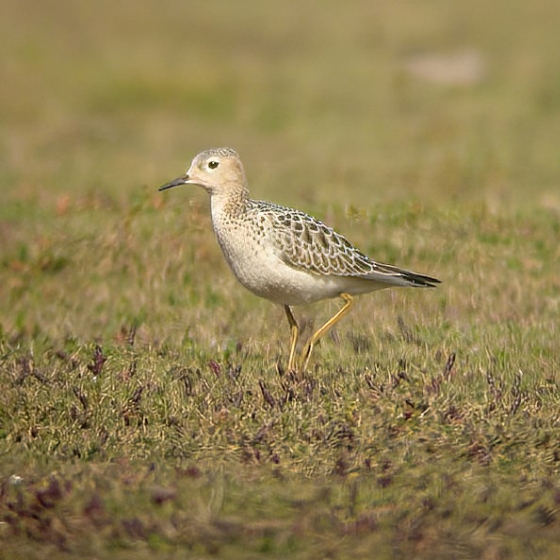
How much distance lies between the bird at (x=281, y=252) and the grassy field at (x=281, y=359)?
1.33ft

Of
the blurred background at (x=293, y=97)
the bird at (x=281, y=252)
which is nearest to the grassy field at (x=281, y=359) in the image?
the blurred background at (x=293, y=97)

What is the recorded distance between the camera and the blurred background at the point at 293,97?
15.0m

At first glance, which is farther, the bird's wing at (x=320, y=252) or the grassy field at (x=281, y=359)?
the bird's wing at (x=320, y=252)

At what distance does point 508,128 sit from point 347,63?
275 inches

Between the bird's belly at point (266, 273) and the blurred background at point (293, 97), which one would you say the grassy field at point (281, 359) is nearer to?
the blurred background at point (293, 97)

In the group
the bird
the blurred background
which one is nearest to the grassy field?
the blurred background

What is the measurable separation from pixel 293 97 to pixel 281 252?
623 inches

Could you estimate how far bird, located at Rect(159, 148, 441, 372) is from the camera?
707 cm

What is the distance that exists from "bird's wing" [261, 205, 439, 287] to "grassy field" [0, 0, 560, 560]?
1.51 feet

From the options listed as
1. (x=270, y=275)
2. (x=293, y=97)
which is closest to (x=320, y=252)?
(x=270, y=275)

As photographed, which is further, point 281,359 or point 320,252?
point 281,359

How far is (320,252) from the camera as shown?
286 inches

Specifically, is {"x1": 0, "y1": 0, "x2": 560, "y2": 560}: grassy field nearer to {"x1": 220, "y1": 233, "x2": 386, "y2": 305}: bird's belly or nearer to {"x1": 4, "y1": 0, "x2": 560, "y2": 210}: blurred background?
{"x1": 4, "y1": 0, "x2": 560, "y2": 210}: blurred background

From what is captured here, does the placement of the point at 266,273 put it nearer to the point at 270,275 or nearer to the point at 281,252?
the point at 270,275
